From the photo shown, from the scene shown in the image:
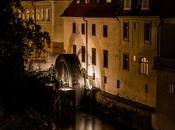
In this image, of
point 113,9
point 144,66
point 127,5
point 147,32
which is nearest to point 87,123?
point 144,66

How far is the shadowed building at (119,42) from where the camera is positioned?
2844 centimetres

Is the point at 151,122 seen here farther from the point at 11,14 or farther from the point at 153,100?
the point at 11,14

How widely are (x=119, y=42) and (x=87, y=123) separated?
656 cm

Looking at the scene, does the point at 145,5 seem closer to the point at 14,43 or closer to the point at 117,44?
the point at 117,44

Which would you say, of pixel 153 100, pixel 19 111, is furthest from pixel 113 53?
pixel 19 111

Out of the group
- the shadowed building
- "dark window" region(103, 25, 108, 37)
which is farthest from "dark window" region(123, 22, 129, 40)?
"dark window" region(103, 25, 108, 37)

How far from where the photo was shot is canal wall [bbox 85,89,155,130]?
93.0 feet

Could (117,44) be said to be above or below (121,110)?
above

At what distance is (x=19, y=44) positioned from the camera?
8984 millimetres

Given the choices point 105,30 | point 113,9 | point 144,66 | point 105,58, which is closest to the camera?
point 144,66

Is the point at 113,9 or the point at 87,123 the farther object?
the point at 113,9

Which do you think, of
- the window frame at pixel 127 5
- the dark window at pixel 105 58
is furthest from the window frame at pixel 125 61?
the window frame at pixel 127 5

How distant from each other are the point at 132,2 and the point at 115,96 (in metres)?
7.25

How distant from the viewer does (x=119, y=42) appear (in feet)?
108
